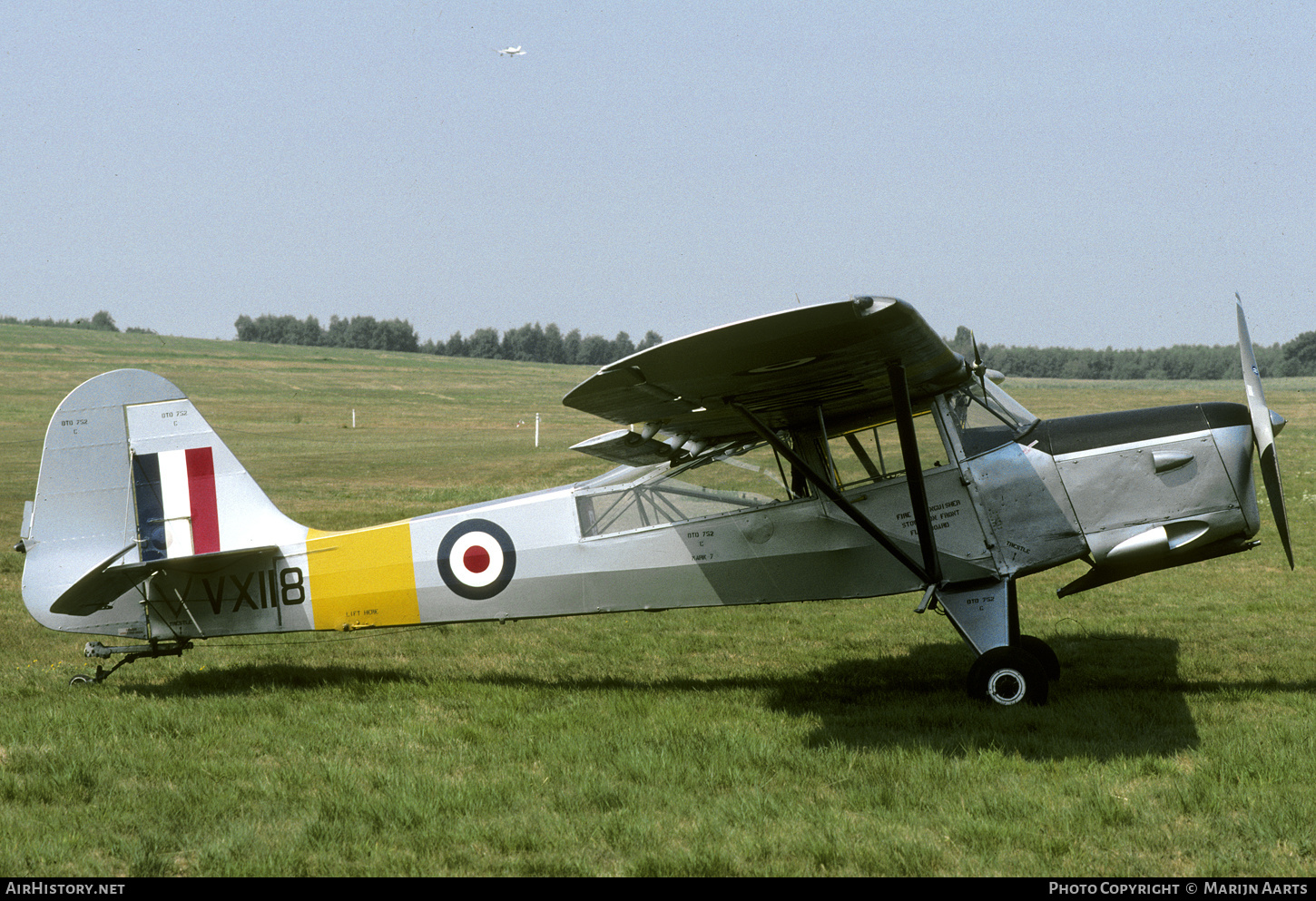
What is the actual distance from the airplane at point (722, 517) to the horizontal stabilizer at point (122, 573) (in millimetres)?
20

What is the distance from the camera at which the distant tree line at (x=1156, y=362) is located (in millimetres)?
75562

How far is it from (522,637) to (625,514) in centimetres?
280

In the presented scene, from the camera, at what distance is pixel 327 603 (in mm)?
7824

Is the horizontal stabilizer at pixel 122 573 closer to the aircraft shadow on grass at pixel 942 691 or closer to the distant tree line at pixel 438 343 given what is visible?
the aircraft shadow on grass at pixel 942 691

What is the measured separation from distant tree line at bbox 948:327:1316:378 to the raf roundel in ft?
224

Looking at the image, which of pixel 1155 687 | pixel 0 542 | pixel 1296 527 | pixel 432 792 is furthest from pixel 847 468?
pixel 0 542

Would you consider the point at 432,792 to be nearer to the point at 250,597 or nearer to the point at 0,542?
the point at 250,597

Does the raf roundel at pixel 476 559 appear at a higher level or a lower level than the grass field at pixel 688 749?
higher

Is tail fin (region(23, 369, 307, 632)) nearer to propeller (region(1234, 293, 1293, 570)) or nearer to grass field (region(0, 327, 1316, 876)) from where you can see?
grass field (region(0, 327, 1316, 876))

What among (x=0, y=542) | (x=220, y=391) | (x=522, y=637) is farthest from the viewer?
(x=220, y=391)

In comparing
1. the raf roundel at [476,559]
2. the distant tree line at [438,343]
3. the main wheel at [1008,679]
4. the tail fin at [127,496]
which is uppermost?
the distant tree line at [438,343]

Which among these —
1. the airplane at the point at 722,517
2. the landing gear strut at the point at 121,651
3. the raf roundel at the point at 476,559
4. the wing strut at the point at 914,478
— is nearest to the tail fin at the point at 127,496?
the airplane at the point at 722,517

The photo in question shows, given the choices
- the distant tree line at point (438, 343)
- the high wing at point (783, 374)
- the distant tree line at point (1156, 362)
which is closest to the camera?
the high wing at point (783, 374)

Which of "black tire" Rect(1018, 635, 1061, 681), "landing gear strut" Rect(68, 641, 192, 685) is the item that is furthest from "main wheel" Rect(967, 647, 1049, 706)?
"landing gear strut" Rect(68, 641, 192, 685)
